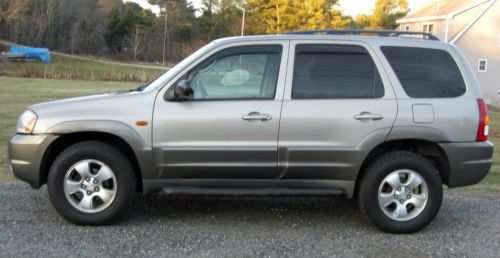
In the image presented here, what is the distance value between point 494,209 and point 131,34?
220 feet

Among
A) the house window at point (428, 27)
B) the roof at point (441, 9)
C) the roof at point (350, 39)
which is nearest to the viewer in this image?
the roof at point (350, 39)

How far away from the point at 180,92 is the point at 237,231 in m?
1.40

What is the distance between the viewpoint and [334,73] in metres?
5.06

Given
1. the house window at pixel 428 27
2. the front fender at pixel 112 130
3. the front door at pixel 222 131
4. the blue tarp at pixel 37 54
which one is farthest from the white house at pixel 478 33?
the front fender at pixel 112 130

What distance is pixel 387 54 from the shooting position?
5133 mm

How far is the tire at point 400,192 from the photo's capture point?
5.00 meters

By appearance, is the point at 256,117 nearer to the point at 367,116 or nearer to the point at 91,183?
the point at 367,116

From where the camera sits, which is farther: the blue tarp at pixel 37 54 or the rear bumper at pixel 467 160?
the blue tarp at pixel 37 54

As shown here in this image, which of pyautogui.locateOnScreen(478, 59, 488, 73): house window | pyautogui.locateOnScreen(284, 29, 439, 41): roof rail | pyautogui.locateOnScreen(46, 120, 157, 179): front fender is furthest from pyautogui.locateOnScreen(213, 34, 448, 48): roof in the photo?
pyautogui.locateOnScreen(478, 59, 488, 73): house window

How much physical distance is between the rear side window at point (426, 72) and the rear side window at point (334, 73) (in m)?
0.24

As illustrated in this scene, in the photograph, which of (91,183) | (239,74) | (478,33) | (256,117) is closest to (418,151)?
(256,117)

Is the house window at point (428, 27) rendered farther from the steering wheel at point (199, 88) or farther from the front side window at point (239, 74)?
the steering wheel at point (199, 88)

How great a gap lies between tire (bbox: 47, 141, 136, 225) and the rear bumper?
299 centimetres

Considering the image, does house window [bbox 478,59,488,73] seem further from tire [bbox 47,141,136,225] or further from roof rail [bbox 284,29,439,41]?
tire [bbox 47,141,136,225]
